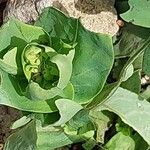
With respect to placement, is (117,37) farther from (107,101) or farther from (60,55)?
(60,55)

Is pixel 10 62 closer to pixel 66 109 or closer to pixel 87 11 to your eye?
pixel 66 109

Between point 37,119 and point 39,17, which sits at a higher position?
point 39,17

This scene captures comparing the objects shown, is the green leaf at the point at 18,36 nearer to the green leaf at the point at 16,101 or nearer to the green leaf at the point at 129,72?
the green leaf at the point at 16,101

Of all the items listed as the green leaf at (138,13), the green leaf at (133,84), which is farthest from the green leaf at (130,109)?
the green leaf at (138,13)

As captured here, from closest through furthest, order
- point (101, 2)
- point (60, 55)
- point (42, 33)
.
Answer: point (60, 55) → point (42, 33) → point (101, 2)

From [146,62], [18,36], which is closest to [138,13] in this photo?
[146,62]

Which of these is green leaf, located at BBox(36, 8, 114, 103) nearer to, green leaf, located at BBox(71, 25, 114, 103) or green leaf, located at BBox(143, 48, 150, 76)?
green leaf, located at BBox(71, 25, 114, 103)

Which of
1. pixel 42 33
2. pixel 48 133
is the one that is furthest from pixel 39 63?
pixel 48 133
